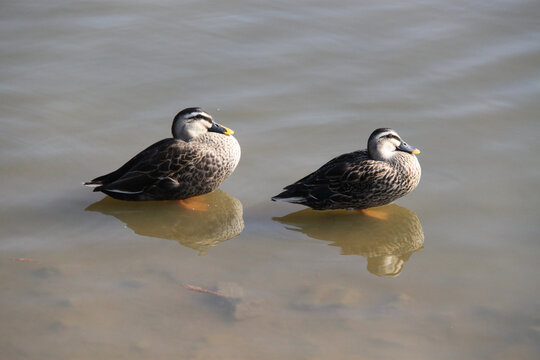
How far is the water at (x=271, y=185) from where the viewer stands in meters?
5.41

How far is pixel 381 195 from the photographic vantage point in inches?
278

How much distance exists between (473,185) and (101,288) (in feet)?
12.8

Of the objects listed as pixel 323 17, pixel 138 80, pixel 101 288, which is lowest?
pixel 101 288

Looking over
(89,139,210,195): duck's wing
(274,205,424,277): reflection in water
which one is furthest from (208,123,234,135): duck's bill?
(274,205,424,277): reflection in water

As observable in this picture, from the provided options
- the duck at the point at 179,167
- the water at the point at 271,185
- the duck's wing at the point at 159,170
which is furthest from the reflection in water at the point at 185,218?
the duck's wing at the point at 159,170

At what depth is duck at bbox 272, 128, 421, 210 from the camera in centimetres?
701

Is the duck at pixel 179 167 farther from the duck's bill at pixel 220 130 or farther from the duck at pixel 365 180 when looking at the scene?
the duck at pixel 365 180

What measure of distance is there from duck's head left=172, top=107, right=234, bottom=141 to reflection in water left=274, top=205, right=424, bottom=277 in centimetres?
124

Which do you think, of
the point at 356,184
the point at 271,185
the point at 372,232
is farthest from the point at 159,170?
the point at 372,232

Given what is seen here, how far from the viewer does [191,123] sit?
7.43 metres

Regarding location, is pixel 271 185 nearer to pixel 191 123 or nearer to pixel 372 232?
pixel 191 123

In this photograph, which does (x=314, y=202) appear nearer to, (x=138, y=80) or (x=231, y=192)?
(x=231, y=192)

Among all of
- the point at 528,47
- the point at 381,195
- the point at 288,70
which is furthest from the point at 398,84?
the point at 381,195

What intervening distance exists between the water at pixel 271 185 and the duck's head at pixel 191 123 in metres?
0.68
